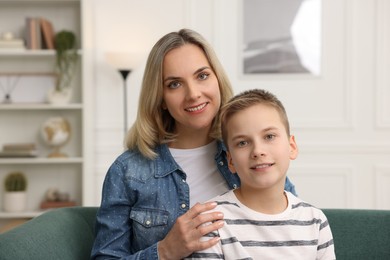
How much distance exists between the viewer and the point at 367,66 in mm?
5277

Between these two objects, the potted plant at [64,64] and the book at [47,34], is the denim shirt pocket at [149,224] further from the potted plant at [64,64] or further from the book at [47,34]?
the book at [47,34]

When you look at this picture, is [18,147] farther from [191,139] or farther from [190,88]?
A: [190,88]

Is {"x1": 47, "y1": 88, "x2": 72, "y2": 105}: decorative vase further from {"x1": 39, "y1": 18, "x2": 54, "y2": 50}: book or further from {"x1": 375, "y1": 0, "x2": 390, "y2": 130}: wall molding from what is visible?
{"x1": 375, "y1": 0, "x2": 390, "y2": 130}: wall molding

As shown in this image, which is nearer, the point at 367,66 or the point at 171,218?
the point at 171,218

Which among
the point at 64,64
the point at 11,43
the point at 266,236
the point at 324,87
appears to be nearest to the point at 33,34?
the point at 11,43

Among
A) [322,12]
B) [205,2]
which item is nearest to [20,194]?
[205,2]

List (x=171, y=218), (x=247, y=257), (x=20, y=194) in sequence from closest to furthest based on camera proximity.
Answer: (x=247, y=257), (x=171, y=218), (x=20, y=194)

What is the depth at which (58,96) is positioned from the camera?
5.11m

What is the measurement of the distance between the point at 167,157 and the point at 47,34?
3217mm

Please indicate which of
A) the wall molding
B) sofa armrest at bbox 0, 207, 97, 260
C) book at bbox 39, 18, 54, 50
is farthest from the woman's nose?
the wall molding

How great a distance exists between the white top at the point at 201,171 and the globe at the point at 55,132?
3.07m

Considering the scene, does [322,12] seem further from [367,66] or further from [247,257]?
[247,257]

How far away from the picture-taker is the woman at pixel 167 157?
209cm

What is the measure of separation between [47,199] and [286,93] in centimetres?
203
